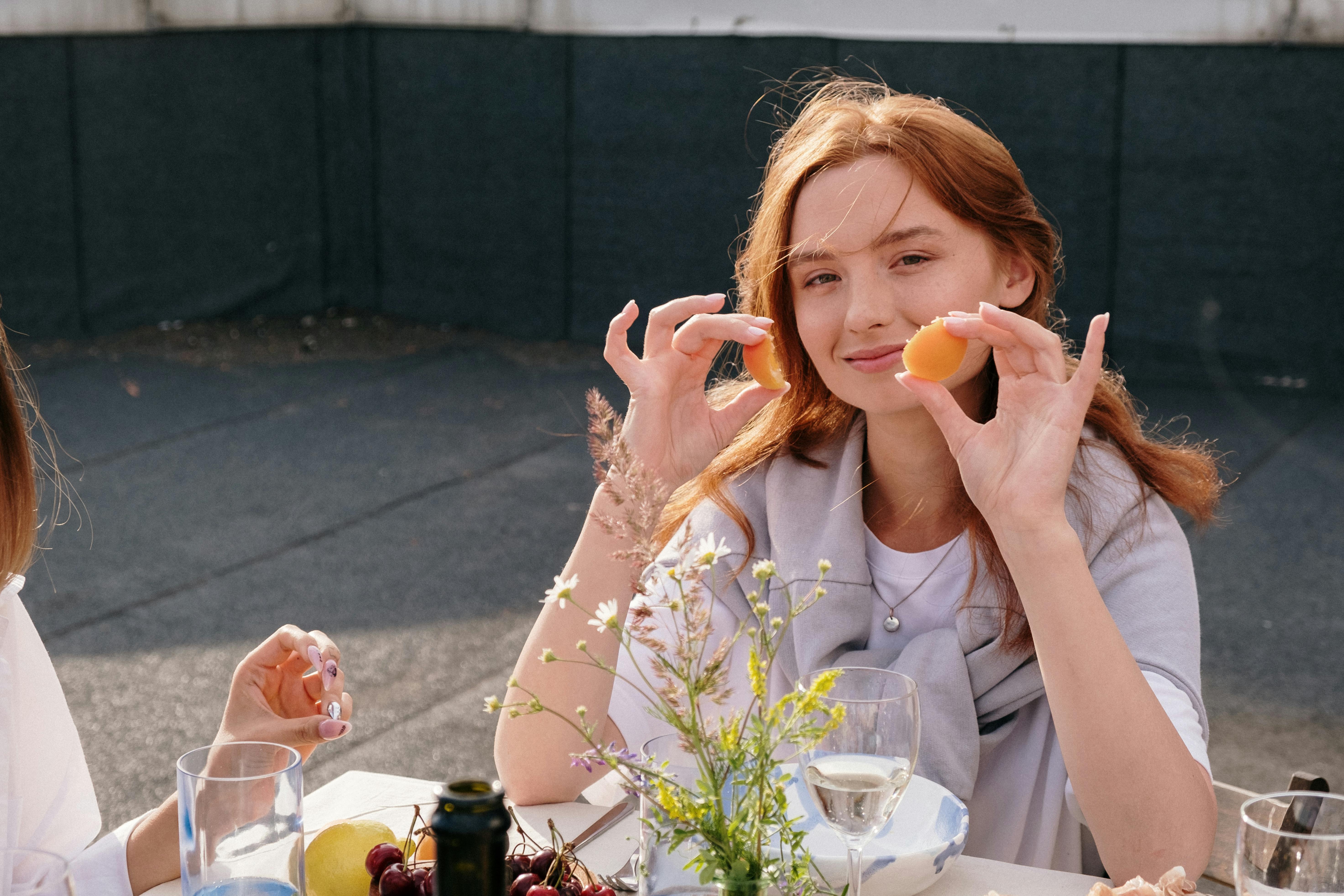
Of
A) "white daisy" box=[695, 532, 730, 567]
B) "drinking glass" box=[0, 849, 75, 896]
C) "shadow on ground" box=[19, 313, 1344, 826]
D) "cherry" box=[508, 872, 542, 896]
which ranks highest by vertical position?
"white daisy" box=[695, 532, 730, 567]

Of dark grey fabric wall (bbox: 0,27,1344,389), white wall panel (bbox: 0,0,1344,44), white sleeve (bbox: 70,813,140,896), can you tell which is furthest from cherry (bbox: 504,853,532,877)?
white wall panel (bbox: 0,0,1344,44)

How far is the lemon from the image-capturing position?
1512mm

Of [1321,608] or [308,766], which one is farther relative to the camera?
[1321,608]

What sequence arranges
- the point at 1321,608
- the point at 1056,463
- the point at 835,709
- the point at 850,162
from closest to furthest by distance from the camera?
the point at 835,709
the point at 1056,463
the point at 850,162
the point at 1321,608

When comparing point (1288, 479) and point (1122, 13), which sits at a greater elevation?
point (1122, 13)

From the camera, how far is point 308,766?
13.9 feet

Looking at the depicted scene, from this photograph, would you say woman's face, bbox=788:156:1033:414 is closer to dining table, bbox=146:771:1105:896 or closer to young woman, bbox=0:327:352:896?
dining table, bbox=146:771:1105:896

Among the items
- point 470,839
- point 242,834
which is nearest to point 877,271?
point 242,834

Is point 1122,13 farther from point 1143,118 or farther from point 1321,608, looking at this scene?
point 1321,608

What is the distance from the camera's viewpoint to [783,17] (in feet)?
A: 29.9

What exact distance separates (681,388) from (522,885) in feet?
3.44

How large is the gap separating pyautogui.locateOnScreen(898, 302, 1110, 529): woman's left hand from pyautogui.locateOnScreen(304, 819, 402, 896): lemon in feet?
3.04

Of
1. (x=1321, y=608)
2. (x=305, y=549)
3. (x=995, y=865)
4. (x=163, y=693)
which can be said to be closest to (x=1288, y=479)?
(x=1321, y=608)

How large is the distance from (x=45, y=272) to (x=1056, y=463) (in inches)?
370
